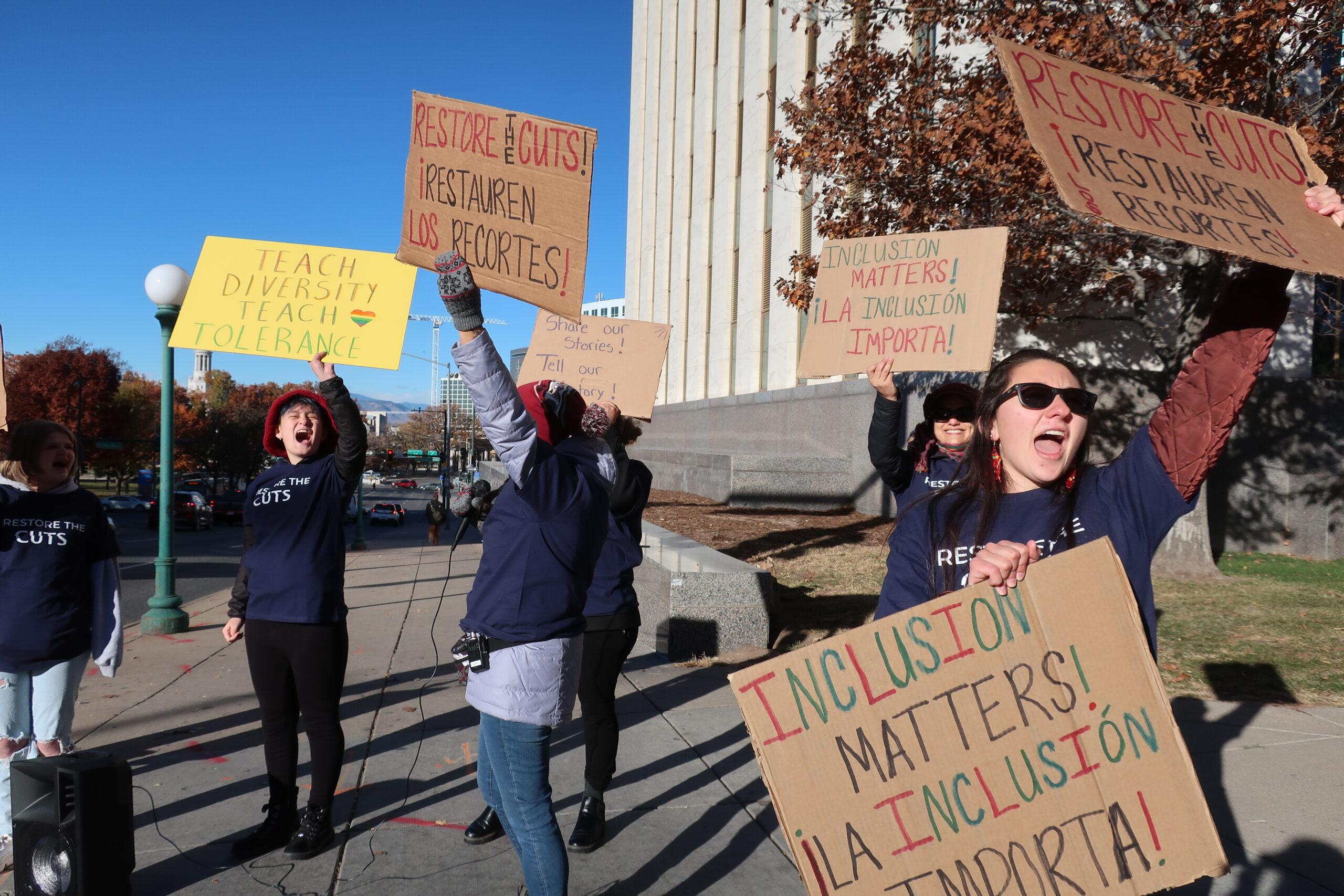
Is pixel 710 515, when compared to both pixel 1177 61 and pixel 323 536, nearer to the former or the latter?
pixel 1177 61

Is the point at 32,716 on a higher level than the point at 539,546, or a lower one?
lower

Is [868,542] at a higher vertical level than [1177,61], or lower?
lower

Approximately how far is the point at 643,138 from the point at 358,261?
37.9 metres

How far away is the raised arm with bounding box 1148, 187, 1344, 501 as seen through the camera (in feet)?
6.45

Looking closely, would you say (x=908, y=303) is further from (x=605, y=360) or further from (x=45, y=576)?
(x=45, y=576)

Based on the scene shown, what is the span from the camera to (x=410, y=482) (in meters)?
121

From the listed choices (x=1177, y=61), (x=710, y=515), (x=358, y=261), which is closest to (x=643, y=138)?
(x=710, y=515)

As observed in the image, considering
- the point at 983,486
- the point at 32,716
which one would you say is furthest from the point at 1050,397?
the point at 32,716

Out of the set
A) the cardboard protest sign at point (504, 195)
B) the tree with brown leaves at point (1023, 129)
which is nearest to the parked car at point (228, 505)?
the tree with brown leaves at point (1023, 129)

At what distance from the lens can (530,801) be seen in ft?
9.62

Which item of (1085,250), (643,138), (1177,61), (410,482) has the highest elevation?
(643,138)

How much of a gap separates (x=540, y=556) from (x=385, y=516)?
47.5 m

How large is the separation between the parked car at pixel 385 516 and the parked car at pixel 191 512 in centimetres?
1097

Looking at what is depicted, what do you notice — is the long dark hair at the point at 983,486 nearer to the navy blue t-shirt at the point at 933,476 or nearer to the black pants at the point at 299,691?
the navy blue t-shirt at the point at 933,476
